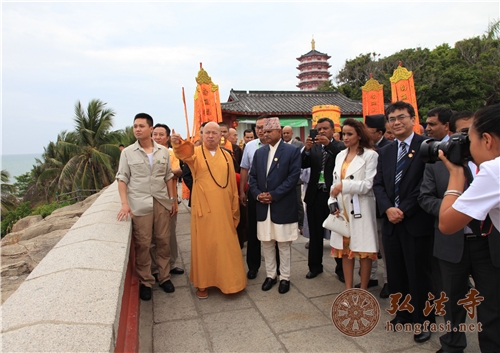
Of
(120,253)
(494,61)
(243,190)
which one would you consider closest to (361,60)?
(494,61)

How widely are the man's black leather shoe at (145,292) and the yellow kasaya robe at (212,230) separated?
0.43 metres

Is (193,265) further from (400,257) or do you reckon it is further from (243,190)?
(400,257)

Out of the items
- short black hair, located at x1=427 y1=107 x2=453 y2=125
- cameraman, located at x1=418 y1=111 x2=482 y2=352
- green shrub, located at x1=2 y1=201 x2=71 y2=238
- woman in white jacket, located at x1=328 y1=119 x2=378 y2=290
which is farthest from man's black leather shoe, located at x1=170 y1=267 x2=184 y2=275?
green shrub, located at x1=2 y1=201 x2=71 y2=238

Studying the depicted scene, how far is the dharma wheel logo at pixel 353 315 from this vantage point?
2629mm

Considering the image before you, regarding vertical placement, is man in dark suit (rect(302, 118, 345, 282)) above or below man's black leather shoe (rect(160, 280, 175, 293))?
above

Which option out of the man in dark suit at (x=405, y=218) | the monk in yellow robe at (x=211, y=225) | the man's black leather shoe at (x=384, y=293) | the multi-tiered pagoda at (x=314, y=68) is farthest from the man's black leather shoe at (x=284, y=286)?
the multi-tiered pagoda at (x=314, y=68)

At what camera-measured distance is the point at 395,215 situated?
2666 mm

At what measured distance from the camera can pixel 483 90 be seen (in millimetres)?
19375

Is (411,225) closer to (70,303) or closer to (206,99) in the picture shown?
(70,303)

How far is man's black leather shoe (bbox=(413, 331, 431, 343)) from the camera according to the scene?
98.9 inches

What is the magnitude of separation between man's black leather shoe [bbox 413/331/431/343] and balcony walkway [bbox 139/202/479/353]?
3 centimetres

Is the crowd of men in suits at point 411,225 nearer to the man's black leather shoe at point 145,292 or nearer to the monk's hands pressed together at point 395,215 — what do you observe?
the monk's hands pressed together at point 395,215

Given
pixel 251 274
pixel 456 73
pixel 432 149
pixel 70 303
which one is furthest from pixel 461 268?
pixel 456 73

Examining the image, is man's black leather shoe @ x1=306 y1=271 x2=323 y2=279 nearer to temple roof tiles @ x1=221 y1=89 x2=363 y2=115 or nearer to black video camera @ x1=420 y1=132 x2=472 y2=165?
black video camera @ x1=420 y1=132 x2=472 y2=165
